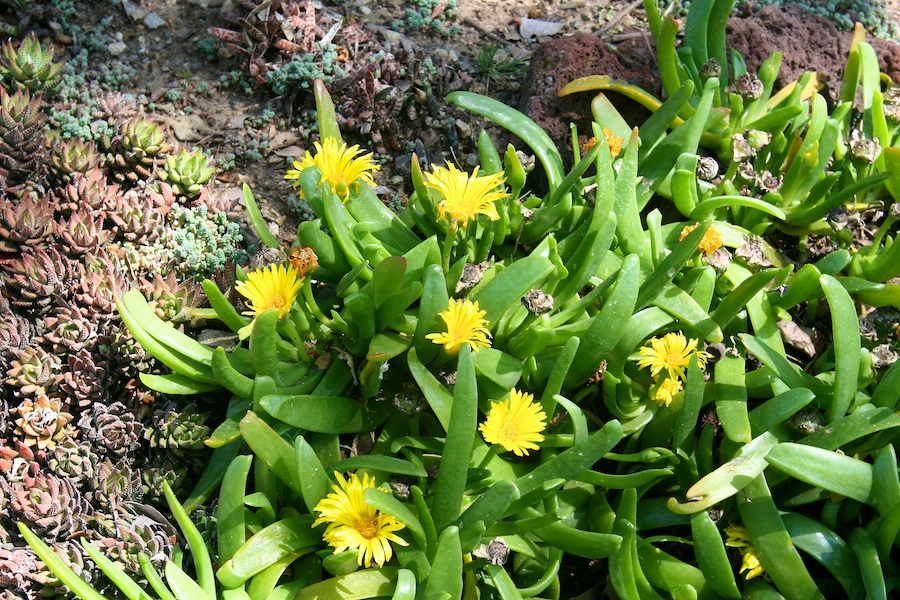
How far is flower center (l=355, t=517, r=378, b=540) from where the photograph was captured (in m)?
1.91

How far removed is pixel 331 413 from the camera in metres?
2.18

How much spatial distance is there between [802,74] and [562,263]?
1592 mm

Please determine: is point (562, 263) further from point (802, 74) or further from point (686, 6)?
point (686, 6)

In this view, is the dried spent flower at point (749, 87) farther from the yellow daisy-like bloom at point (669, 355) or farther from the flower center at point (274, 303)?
the flower center at point (274, 303)

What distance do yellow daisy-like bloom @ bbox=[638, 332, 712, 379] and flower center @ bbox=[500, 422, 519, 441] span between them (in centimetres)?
47

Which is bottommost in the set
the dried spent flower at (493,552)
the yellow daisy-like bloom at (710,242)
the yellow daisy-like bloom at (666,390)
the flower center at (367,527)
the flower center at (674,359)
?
the dried spent flower at (493,552)

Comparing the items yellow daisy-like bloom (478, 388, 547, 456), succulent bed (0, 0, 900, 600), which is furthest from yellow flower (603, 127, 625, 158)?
yellow daisy-like bloom (478, 388, 547, 456)

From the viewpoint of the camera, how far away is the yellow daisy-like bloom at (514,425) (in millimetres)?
2045

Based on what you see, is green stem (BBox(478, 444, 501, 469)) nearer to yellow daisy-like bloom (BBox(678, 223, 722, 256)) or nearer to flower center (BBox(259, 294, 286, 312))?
flower center (BBox(259, 294, 286, 312))

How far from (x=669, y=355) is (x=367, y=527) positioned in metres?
1.01

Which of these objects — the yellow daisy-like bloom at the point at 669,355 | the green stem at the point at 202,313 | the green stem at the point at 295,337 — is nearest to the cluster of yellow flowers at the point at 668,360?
the yellow daisy-like bloom at the point at 669,355

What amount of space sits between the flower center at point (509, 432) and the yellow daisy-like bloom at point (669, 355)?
0.47 metres

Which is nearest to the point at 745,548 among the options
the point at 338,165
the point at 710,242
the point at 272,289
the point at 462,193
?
the point at 710,242

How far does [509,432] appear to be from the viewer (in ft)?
6.79
